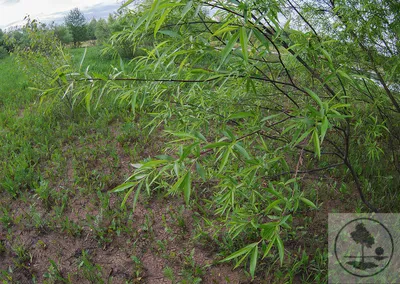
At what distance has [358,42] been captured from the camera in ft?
7.98

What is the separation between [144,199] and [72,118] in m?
2.24

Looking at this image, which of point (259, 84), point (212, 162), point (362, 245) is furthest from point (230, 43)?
point (362, 245)

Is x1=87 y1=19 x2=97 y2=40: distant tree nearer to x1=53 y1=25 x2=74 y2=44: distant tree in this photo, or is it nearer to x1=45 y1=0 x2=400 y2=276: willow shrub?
x1=53 y1=25 x2=74 y2=44: distant tree

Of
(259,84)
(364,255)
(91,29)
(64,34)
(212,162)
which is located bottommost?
(364,255)

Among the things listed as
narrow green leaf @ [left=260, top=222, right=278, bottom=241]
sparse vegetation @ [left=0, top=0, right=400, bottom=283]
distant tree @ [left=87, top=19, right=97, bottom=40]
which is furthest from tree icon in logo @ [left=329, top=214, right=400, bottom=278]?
distant tree @ [left=87, top=19, right=97, bottom=40]

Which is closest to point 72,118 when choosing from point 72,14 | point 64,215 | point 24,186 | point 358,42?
point 24,186

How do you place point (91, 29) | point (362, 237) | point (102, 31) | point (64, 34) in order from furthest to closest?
point (91, 29) < point (64, 34) < point (102, 31) < point (362, 237)

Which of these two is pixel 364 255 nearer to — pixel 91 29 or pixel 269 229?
pixel 269 229

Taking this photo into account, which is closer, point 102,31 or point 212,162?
point 212,162

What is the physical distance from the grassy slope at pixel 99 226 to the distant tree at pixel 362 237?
0.25 meters

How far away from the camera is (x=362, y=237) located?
2678mm

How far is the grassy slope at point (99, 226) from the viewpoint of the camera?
265 cm

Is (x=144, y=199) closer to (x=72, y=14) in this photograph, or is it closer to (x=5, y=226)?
(x=5, y=226)

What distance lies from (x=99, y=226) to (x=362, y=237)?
2.15m
